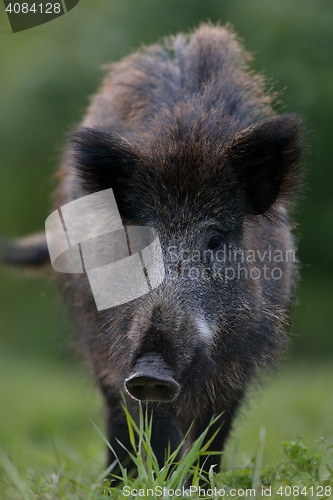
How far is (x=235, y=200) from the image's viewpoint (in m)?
4.12

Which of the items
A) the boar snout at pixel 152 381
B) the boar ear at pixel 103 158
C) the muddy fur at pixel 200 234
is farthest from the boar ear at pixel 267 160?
the boar snout at pixel 152 381

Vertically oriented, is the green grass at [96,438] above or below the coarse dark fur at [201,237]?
below

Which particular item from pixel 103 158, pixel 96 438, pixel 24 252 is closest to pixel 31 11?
pixel 103 158

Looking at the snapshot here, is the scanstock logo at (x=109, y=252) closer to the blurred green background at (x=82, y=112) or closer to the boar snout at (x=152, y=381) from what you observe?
the boar snout at (x=152, y=381)

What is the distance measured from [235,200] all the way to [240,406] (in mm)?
1248

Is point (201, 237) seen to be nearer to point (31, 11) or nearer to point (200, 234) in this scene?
point (200, 234)

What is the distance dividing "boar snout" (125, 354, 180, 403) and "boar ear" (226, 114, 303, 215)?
115 cm

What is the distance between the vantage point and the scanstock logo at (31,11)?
547 centimetres

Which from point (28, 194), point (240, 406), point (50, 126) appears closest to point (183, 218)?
point (240, 406)

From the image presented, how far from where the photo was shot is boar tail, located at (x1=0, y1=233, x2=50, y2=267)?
Answer: 6562 millimetres

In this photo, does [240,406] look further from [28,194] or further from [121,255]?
[28,194]

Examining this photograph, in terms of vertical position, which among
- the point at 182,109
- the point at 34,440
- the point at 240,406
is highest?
the point at 182,109

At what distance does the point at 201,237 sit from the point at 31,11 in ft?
7.90

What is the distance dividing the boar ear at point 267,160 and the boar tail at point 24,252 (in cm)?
266
